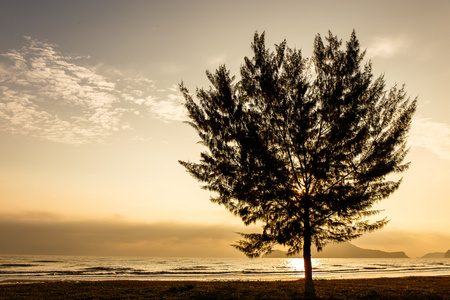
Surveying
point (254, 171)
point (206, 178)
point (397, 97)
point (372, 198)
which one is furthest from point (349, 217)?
point (206, 178)

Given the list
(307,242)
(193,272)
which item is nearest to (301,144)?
(307,242)

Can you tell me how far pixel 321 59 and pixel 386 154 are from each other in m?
5.60

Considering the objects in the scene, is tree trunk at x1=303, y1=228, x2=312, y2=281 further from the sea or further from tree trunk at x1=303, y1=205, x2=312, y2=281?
the sea

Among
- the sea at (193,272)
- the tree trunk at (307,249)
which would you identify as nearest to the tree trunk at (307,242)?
the tree trunk at (307,249)

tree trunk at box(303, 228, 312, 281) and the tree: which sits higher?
the tree

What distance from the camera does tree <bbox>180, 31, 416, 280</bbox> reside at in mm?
13891

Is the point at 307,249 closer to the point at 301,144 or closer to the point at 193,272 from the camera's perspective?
the point at 301,144

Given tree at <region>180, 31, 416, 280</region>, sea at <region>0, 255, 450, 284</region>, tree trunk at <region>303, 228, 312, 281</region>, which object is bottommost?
sea at <region>0, 255, 450, 284</region>

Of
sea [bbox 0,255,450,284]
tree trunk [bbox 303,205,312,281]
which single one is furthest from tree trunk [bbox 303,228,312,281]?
sea [bbox 0,255,450,284]

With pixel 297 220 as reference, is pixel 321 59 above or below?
above

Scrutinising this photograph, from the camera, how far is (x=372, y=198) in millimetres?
14266

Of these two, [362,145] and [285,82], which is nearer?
[362,145]

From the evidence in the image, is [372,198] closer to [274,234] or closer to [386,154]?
[386,154]

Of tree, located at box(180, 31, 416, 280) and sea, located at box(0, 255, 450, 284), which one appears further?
sea, located at box(0, 255, 450, 284)
